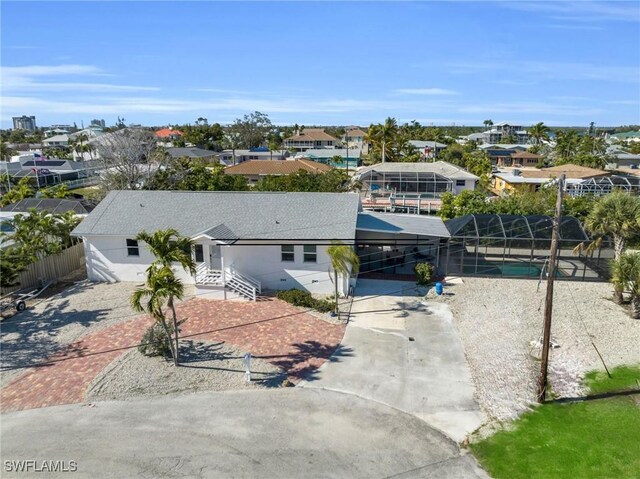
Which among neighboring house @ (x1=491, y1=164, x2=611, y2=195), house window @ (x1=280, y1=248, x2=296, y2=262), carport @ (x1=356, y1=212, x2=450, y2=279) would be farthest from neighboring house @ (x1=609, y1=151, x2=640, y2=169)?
house window @ (x1=280, y1=248, x2=296, y2=262)

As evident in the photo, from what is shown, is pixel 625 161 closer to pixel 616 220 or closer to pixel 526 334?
pixel 616 220

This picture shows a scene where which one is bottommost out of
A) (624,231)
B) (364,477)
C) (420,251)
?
(364,477)

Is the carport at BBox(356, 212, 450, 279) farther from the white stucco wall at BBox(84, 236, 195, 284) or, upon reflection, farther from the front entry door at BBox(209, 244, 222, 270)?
the white stucco wall at BBox(84, 236, 195, 284)

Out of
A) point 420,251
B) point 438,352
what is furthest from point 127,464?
point 420,251

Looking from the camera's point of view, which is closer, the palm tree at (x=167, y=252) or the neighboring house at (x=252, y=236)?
the palm tree at (x=167, y=252)

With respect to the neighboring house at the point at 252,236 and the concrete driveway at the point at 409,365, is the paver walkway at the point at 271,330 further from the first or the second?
the neighboring house at the point at 252,236

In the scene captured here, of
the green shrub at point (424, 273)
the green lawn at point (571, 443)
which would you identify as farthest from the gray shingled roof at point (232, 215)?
the green lawn at point (571, 443)

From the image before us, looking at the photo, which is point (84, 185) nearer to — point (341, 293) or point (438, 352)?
point (341, 293)
